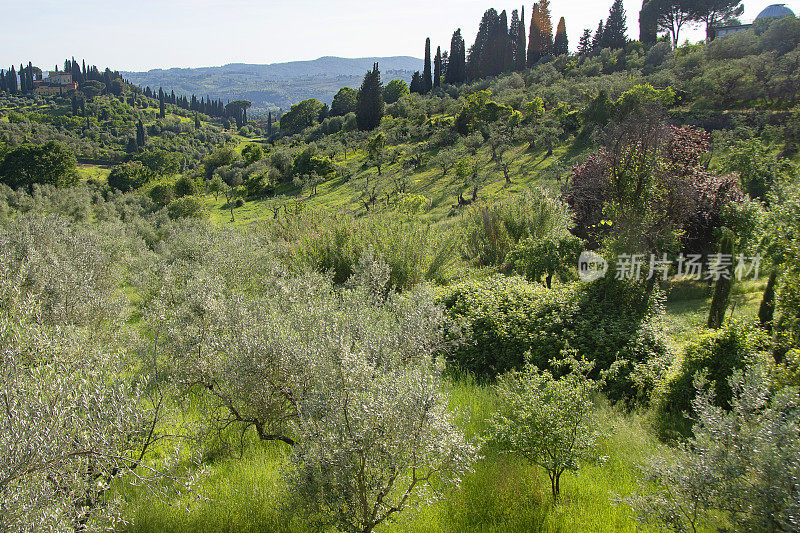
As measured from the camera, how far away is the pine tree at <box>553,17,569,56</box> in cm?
8031

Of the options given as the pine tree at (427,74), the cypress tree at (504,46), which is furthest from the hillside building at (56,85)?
the cypress tree at (504,46)

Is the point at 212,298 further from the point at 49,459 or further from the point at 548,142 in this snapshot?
the point at 548,142

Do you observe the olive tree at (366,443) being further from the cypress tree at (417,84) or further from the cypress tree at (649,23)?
the cypress tree at (417,84)

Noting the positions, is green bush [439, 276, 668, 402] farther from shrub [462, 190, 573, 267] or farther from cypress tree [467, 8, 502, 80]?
cypress tree [467, 8, 502, 80]

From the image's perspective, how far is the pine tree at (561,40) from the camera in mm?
80312

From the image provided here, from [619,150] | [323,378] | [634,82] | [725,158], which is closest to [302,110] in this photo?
[634,82]

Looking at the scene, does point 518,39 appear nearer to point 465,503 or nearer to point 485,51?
point 485,51

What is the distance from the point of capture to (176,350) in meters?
6.37

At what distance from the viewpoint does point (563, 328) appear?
989 cm

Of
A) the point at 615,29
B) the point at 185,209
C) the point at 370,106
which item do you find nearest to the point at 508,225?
the point at 185,209

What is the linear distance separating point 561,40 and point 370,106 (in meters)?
39.3

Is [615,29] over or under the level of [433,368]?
over

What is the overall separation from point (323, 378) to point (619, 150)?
10148mm

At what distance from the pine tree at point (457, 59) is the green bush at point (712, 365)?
83.8 meters
